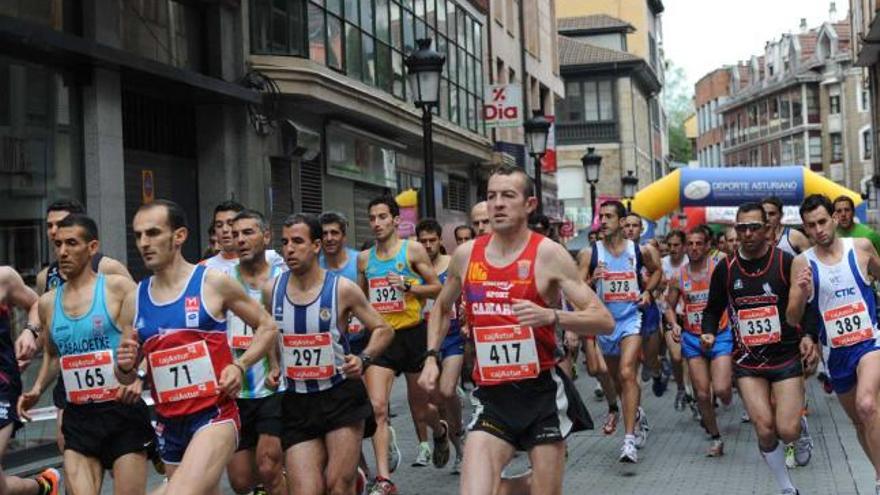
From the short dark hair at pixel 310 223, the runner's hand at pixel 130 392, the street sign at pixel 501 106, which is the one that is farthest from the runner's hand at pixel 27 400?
the street sign at pixel 501 106

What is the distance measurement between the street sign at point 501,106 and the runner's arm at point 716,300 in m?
18.4

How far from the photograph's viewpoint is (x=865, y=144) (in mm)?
85938

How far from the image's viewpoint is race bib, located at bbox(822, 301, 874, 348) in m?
8.24

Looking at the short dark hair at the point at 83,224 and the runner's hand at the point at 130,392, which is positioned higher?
the short dark hair at the point at 83,224

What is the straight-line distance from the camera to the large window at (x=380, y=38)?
748 inches

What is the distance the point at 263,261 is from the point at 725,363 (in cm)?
410

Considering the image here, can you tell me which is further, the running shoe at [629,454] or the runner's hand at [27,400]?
the running shoe at [629,454]

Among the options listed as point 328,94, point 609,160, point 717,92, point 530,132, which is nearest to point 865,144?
point 609,160

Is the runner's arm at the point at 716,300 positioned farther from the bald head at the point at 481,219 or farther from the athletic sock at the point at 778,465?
the bald head at the point at 481,219

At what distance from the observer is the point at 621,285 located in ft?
38.8

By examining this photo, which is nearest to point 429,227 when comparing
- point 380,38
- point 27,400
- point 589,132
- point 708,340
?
point 708,340

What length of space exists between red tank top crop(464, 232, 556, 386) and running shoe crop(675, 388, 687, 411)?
817 cm

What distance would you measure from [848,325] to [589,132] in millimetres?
59374

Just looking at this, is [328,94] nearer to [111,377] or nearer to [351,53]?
[351,53]
